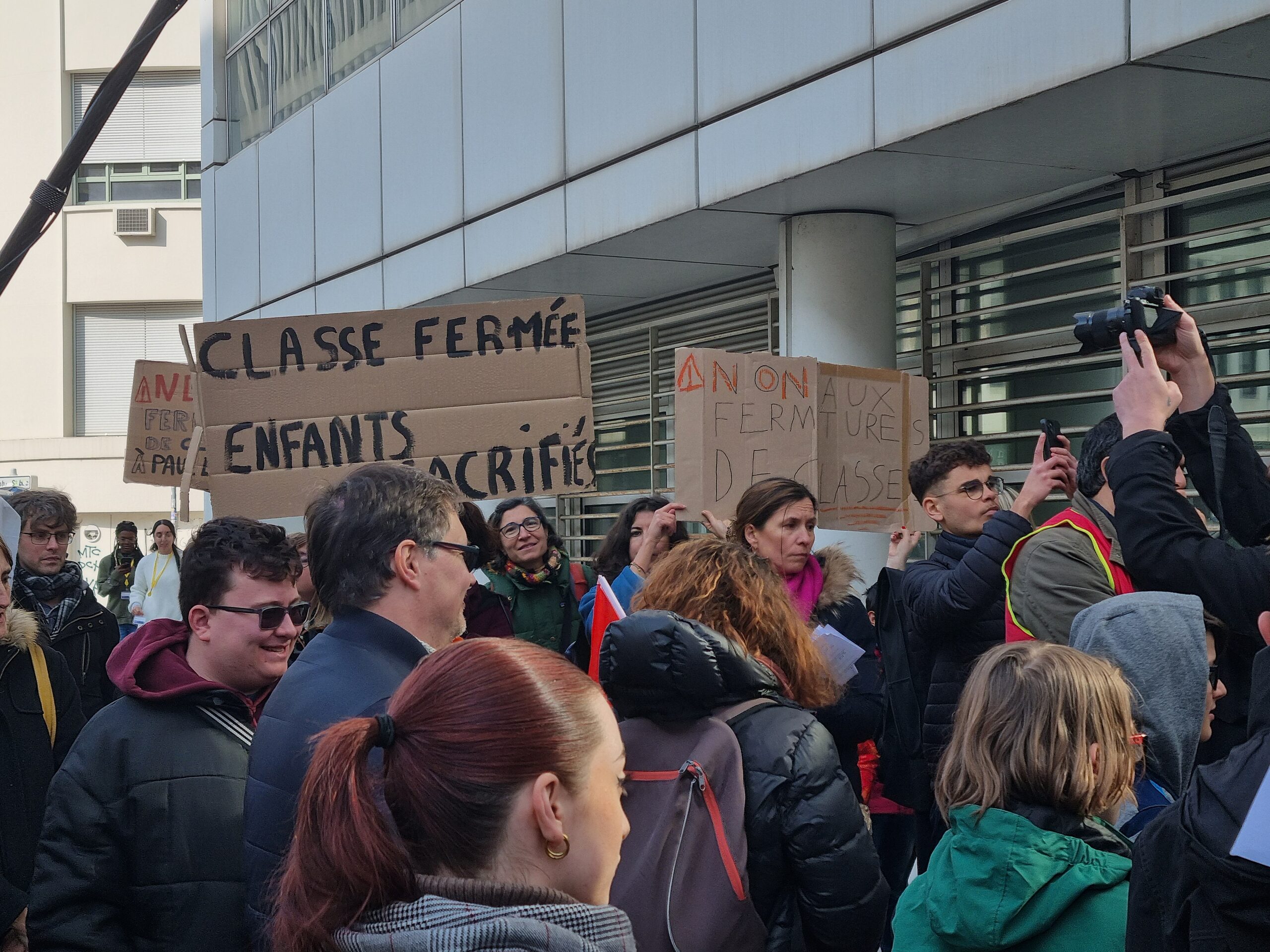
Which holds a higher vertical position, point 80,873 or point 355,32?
point 355,32

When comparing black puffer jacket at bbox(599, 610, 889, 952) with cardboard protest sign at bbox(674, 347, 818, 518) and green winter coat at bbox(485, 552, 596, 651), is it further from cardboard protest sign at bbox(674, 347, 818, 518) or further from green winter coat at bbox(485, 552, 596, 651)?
green winter coat at bbox(485, 552, 596, 651)

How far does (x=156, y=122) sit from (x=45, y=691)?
28007mm

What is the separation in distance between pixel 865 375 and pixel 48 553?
394 cm

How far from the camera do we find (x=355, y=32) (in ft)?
37.8

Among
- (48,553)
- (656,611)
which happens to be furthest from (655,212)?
(656,611)

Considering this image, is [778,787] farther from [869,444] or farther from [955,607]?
[869,444]

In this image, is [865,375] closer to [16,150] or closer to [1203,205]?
[1203,205]

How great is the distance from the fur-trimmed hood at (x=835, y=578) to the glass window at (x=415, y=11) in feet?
21.6

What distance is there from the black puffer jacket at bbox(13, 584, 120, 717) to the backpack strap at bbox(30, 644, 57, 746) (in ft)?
6.34

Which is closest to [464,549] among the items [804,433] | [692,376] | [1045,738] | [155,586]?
[1045,738]

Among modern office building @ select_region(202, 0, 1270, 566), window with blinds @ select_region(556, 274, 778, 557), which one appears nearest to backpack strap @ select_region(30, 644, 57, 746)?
modern office building @ select_region(202, 0, 1270, 566)

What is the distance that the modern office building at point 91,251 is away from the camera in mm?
29391

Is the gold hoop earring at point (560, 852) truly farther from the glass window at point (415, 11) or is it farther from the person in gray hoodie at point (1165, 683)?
the glass window at point (415, 11)

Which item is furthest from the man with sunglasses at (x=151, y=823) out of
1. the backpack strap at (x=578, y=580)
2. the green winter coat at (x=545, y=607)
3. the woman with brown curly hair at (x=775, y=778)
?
the backpack strap at (x=578, y=580)
